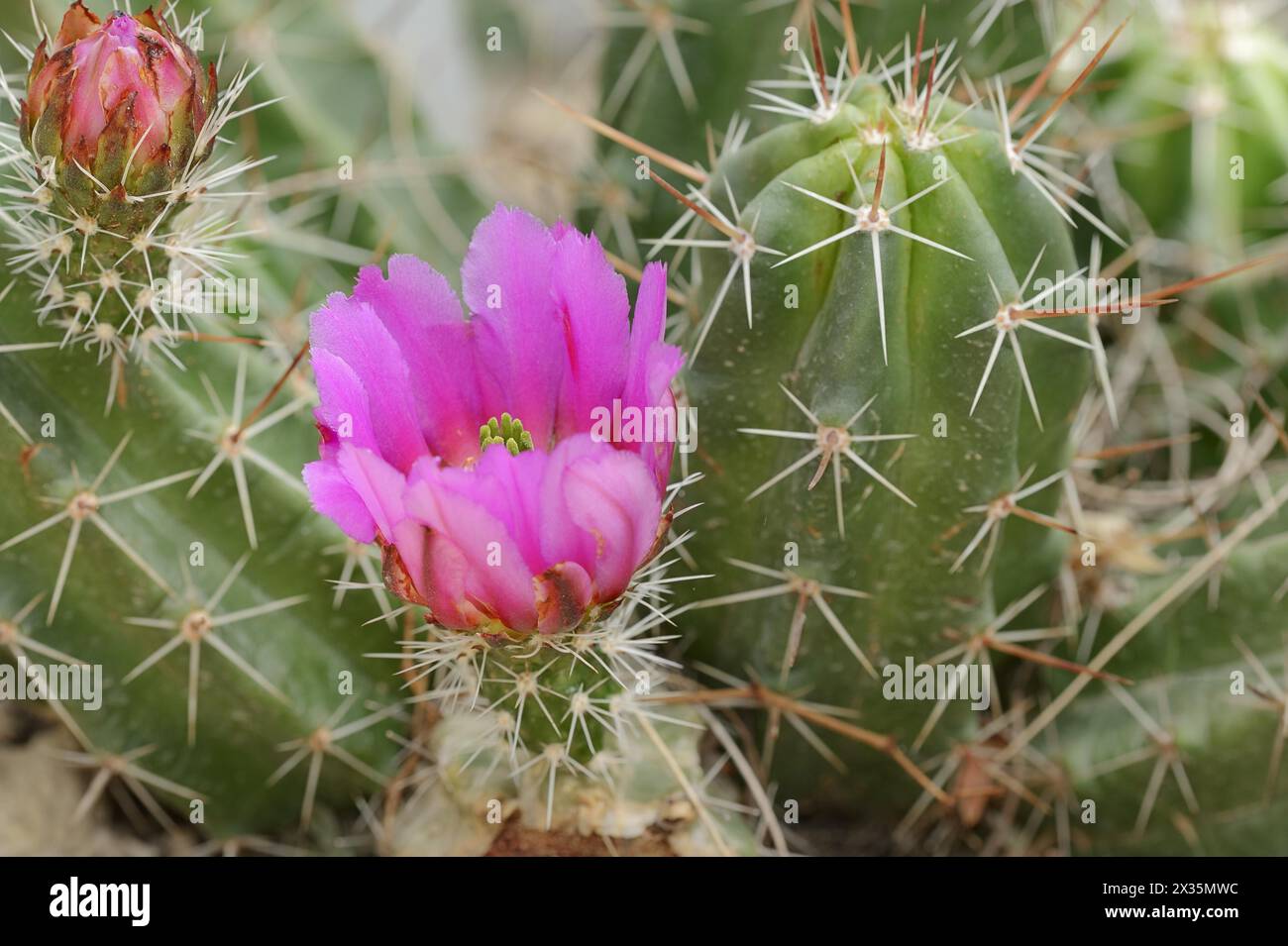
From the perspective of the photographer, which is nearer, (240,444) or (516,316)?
(516,316)

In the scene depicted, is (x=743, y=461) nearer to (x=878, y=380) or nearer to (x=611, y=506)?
(x=878, y=380)

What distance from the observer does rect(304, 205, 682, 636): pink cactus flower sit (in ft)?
2.69

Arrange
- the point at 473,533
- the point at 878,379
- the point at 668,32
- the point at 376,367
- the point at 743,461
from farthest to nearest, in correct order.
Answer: the point at 668,32
the point at 743,461
the point at 878,379
the point at 376,367
the point at 473,533

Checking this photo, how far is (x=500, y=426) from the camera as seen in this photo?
0.96 metres

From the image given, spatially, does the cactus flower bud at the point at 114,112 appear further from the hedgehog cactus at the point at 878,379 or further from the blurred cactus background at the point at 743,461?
the hedgehog cactus at the point at 878,379

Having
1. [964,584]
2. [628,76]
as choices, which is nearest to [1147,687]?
[964,584]

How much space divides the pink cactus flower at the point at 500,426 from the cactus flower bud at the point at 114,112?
0.55 feet

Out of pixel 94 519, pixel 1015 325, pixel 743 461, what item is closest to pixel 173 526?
pixel 94 519

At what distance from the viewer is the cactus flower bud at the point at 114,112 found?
924mm

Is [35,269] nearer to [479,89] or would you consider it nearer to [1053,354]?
[1053,354]

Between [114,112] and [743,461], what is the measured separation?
1.72ft

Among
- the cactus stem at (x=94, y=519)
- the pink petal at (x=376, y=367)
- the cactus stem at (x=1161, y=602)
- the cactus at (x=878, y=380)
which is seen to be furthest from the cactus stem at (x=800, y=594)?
the cactus stem at (x=94, y=519)

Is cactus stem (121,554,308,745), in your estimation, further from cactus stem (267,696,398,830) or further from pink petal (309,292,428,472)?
pink petal (309,292,428,472)
